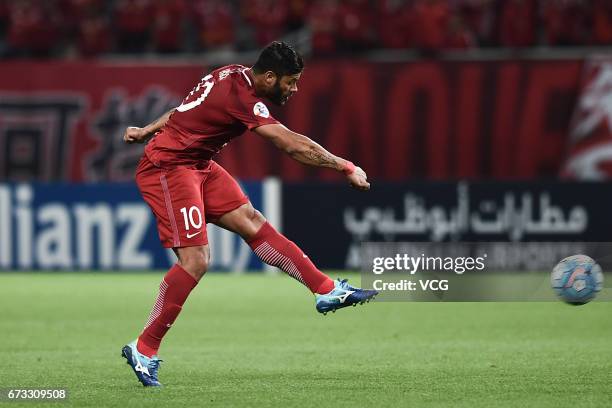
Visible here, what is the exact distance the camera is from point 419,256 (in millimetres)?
8086

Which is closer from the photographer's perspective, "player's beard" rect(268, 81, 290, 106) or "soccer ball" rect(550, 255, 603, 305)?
"player's beard" rect(268, 81, 290, 106)

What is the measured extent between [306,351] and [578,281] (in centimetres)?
202

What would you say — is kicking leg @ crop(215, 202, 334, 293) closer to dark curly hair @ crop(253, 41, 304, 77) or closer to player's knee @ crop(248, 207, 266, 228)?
player's knee @ crop(248, 207, 266, 228)

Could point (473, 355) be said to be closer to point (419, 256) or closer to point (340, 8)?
point (419, 256)

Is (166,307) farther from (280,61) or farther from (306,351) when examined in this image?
(306,351)

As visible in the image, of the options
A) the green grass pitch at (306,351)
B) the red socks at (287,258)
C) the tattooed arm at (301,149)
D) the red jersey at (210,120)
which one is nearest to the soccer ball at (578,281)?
the green grass pitch at (306,351)

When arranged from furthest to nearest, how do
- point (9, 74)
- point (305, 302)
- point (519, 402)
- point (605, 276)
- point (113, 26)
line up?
point (113, 26)
point (9, 74)
point (305, 302)
point (605, 276)
point (519, 402)

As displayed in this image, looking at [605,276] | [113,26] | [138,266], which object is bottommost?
[138,266]

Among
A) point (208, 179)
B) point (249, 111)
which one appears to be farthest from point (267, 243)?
point (249, 111)

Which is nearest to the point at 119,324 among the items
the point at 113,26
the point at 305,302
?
the point at 305,302

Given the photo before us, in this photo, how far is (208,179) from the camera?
7238 millimetres

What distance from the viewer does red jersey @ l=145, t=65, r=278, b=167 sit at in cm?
680

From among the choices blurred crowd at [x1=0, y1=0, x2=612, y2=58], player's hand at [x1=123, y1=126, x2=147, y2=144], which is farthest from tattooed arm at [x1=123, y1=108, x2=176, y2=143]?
blurred crowd at [x1=0, y1=0, x2=612, y2=58]

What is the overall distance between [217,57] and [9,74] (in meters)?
3.11
